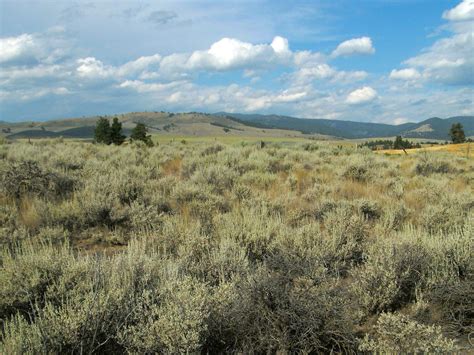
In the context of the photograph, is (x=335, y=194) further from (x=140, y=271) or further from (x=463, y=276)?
(x=140, y=271)

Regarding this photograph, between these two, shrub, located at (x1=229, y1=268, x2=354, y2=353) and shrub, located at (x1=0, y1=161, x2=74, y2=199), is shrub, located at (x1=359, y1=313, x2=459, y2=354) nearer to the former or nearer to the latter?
shrub, located at (x1=229, y1=268, x2=354, y2=353)

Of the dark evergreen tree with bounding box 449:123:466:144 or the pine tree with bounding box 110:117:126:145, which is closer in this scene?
the pine tree with bounding box 110:117:126:145

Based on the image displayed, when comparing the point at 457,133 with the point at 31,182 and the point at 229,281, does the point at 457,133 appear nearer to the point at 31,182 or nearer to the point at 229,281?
the point at 31,182

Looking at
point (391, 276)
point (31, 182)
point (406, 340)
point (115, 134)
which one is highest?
point (115, 134)

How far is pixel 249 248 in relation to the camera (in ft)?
18.6

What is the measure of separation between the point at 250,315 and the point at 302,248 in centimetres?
179

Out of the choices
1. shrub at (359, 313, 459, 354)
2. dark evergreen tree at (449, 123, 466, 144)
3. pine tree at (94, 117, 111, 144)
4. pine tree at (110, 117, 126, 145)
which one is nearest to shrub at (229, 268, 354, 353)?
shrub at (359, 313, 459, 354)

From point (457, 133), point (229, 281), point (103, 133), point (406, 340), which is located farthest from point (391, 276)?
point (457, 133)

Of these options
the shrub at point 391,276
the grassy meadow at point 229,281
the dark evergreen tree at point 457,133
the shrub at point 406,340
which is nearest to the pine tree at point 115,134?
the grassy meadow at point 229,281

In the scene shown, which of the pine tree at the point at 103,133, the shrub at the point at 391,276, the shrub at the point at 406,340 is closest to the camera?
the shrub at the point at 406,340

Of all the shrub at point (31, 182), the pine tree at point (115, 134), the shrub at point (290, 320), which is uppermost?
the pine tree at point (115, 134)

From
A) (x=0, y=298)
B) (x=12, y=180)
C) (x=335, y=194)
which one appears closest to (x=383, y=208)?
(x=335, y=194)

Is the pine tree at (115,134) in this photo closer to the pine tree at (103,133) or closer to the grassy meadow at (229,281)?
the pine tree at (103,133)

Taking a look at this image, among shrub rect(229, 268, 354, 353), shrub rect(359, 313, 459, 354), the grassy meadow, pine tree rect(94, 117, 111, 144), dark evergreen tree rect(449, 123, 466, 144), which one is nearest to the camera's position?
shrub rect(359, 313, 459, 354)
